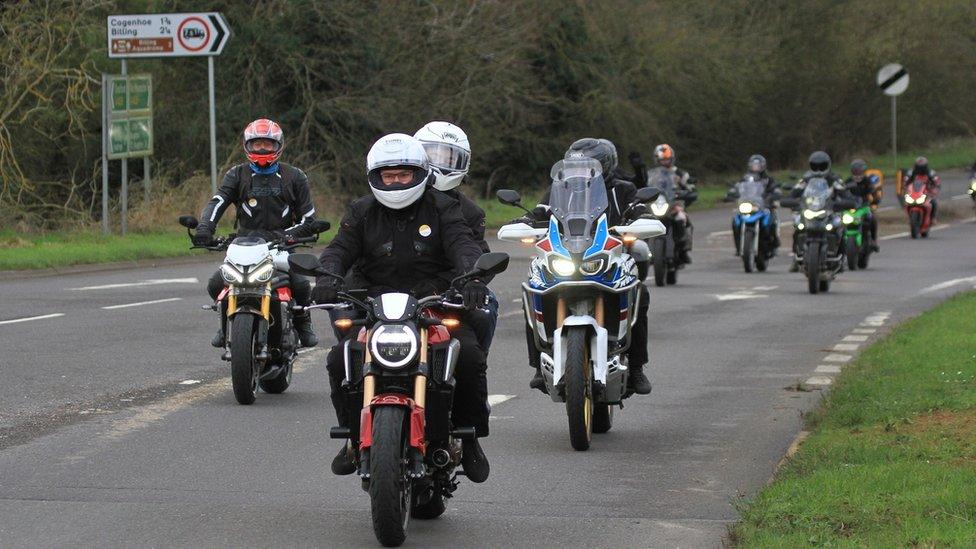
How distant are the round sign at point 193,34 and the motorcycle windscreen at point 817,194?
1122cm

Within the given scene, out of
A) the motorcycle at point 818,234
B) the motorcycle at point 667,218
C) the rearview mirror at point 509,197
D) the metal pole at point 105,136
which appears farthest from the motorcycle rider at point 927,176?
the rearview mirror at point 509,197

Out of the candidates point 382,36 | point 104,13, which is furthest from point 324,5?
point 104,13

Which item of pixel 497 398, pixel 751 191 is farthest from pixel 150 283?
pixel 497 398

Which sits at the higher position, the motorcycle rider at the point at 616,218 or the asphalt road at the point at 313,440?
the motorcycle rider at the point at 616,218

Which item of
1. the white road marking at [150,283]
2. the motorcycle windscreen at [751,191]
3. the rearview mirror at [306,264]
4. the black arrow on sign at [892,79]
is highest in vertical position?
the black arrow on sign at [892,79]

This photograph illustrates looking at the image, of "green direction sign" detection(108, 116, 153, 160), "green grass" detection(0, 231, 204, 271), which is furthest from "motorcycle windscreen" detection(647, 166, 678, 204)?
"green direction sign" detection(108, 116, 153, 160)

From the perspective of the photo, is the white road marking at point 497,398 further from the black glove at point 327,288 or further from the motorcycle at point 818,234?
the motorcycle at point 818,234

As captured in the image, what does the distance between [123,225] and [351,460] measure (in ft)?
75.4

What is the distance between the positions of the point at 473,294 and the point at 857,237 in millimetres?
19929

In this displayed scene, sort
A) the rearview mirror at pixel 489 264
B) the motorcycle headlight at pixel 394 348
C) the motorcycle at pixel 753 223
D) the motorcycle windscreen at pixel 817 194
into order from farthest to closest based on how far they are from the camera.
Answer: the motorcycle at pixel 753 223, the motorcycle windscreen at pixel 817 194, the rearview mirror at pixel 489 264, the motorcycle headlight at pixel 394 348

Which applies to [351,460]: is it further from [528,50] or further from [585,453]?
[528,50]

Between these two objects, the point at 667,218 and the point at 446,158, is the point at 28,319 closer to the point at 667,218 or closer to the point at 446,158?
the point at 446,158

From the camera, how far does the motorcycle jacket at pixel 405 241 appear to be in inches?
299

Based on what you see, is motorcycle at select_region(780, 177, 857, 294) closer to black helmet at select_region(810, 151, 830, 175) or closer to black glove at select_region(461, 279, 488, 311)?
black helmet at select_region(810, 151, 830, 175)
